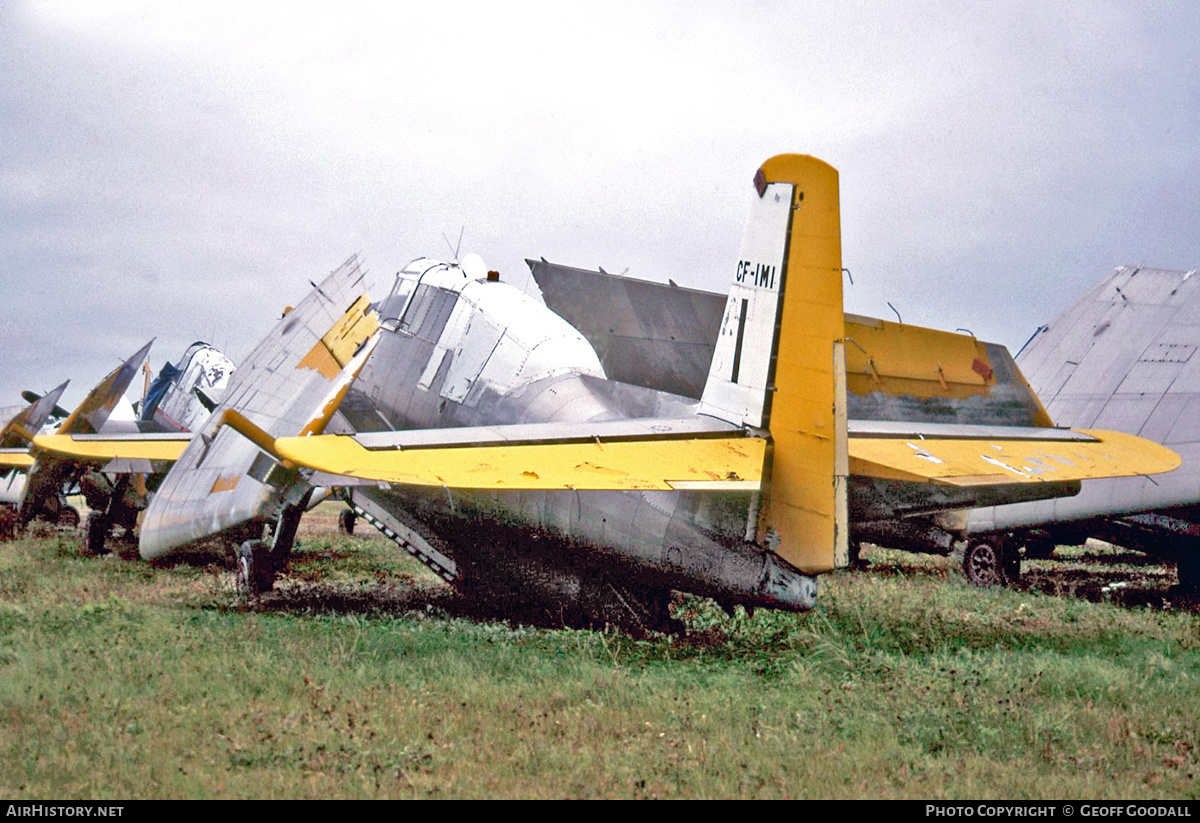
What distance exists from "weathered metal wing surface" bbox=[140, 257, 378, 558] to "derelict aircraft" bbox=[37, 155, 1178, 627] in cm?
3

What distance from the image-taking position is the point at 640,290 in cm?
884

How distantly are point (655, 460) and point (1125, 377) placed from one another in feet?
30.5

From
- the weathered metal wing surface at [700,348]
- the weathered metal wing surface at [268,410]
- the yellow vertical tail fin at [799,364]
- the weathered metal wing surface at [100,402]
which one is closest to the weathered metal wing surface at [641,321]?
the weathered metal wing surface at [700,348]

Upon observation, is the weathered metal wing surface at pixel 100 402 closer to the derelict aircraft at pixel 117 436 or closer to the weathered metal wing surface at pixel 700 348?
the derelict aircraft at pixel 117 436

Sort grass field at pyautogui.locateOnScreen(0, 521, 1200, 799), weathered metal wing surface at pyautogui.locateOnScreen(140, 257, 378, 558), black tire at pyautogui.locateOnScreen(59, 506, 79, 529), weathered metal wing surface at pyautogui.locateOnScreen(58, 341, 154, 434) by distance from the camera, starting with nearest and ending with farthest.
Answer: grass field at pyautogui.locateOnScreen(0, 521, 1200, 799) < weathered metal wing surface at pyautogui.locateOnScreen(140, 257, 378, 558) < weathered metal wing surface at pyautogui.locateOnScreen(58, 341, 154, 434) < black tire at pyautogui.locateOnScreen(59, 506, 79, 529)

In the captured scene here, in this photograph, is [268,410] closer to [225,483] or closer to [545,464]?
[225,483]

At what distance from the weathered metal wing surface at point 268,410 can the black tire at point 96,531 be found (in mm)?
6153

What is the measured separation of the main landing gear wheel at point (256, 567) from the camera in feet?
36.1

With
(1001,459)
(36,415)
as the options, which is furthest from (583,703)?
(36,415)

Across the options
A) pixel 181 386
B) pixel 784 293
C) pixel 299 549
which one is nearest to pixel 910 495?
pixel 784 293


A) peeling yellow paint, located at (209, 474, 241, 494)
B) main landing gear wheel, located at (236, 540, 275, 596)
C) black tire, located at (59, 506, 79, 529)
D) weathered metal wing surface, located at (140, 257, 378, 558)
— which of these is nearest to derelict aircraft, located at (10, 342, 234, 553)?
black tire, located at (59, 506, 79, 529)

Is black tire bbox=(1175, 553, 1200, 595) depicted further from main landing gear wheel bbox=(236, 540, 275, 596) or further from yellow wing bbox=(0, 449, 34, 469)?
yellow wing bbox=(0, 449, 34, 469)

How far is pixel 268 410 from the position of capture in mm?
10977

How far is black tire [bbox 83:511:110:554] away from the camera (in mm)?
16469
